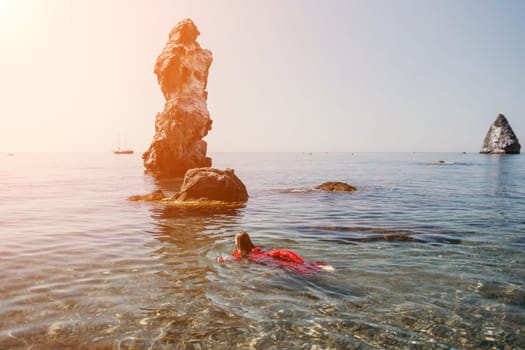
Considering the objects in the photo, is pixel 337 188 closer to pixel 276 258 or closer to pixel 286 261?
Result: pixel 276 258

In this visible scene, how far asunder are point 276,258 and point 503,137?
664 feet

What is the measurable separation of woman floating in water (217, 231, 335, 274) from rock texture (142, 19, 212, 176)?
45.2 metres

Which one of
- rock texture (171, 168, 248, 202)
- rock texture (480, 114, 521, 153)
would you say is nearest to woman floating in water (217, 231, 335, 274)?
rock texture (171, 168, 248, 202)

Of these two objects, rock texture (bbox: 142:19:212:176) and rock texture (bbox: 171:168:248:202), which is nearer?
rock texture (bbox: 171:168:248:202)

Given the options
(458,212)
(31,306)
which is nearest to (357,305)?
(31,306)

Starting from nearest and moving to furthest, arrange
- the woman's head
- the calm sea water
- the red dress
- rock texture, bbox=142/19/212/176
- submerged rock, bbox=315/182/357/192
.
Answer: the calm sea water < the red dress < the woman's head < submerged rock, bbox=315/182/357/192 < rock texture, bbox=142/19/212/176

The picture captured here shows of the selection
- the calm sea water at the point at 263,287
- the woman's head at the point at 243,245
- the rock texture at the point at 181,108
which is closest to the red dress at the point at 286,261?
the woman's head at the point at 243,245

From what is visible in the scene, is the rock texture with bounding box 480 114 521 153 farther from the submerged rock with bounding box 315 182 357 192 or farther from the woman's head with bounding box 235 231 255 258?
the woman's head with bounding box 235 231 255 258

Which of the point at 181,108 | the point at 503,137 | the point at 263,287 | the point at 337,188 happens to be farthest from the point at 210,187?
the point at 503,137

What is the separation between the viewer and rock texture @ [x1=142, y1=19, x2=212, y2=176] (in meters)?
54.7

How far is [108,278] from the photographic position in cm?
876

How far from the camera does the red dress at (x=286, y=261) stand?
9.20 m

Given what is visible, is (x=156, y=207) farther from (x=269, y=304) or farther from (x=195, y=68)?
(x=195, y=68)

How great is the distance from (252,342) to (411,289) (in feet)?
13.8
